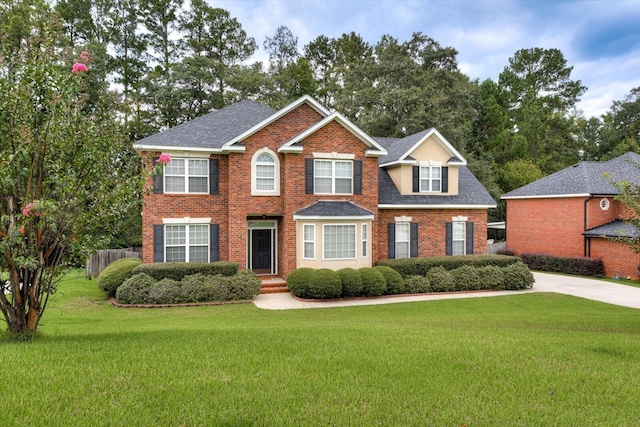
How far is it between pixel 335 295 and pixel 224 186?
274 inches

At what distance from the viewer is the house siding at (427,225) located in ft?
61.8

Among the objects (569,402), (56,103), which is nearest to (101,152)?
(56,103)

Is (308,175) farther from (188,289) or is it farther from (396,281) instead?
(188,289)

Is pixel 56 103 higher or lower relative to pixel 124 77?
lower

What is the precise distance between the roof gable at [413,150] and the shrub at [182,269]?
943 centimetres

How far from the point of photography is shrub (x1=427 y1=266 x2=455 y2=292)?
16594mm

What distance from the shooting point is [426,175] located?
64.6ft

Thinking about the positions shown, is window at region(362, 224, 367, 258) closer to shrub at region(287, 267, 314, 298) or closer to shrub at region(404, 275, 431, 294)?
shrub at region(404, 275, 431, 294)

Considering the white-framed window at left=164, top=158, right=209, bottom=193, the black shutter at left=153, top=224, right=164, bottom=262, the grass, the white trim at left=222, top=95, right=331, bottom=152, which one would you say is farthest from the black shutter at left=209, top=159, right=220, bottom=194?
the grass

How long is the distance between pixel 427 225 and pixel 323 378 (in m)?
15.4

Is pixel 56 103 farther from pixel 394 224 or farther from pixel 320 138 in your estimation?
pixel 394 224

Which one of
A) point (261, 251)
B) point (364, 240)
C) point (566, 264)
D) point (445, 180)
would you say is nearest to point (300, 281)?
point (364, 240)

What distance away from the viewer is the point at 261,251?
61.8 ft

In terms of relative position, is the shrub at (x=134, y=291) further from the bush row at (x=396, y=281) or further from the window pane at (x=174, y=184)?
the bush row at (x=396, y=281)
